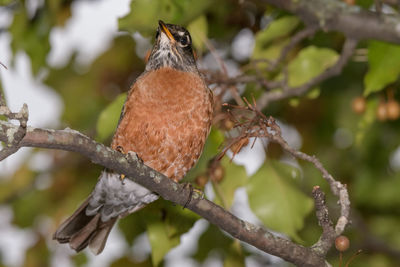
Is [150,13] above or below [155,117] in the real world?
above

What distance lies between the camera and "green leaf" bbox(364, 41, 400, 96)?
3551 millimetres

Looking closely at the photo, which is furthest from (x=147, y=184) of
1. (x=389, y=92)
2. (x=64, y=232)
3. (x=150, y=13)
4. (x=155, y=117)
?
(x=389, y=92)

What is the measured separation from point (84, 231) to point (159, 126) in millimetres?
1159

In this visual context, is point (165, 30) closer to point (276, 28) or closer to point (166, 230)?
point (276, 28)

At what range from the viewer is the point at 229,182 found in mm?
3717

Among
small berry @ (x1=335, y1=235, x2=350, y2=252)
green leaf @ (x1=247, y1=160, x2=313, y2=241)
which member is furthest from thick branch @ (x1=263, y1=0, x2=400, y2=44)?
small berry @ (x1=335, y1=235, x2=350, y2=252)

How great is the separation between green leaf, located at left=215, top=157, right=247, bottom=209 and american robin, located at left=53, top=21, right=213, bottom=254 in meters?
0.24

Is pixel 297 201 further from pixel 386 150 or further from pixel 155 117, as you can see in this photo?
pixel 386 150

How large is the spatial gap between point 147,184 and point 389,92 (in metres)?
2.62

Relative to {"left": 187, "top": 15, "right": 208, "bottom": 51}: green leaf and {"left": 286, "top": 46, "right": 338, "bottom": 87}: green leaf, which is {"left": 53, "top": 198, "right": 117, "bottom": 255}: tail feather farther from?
{"left": 286, "top": 46, "right": 338, "bottom": 87}: green leaf

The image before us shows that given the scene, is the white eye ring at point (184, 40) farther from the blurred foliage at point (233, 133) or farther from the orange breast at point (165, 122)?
the orange breast at point (165, 122)

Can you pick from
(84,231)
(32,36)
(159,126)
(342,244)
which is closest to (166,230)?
(159,126)

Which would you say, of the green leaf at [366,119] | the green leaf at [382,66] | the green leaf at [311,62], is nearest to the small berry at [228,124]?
the green leaf at [311,62]

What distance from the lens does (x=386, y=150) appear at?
551 centimetres
